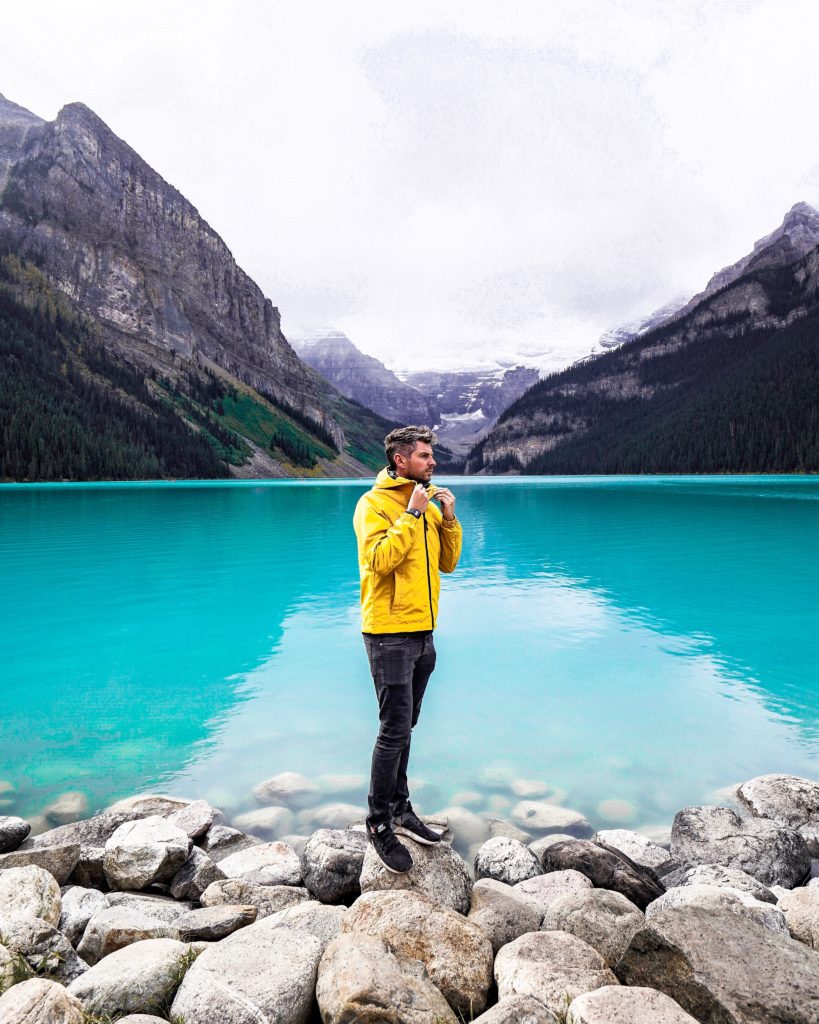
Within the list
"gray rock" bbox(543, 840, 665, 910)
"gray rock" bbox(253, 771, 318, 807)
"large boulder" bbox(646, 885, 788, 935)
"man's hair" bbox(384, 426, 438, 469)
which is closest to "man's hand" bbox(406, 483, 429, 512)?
"man's hair" bbox(384, 426, 438, 469)

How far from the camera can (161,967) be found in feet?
12.2

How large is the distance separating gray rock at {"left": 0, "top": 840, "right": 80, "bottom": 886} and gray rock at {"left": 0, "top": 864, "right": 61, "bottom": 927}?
2.33ft

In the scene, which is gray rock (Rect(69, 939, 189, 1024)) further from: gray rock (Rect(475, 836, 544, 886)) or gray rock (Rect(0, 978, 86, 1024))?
gray rock (Rect(475, 836, 544, 886))

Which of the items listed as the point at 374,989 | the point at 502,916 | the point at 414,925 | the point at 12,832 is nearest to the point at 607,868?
the point at 502,916

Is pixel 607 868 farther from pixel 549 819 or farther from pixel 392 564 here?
pixel 392 564

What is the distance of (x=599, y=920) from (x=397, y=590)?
9.63ft

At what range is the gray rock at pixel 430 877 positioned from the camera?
5.01 meters

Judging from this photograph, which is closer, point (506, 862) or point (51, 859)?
point (51, 859)

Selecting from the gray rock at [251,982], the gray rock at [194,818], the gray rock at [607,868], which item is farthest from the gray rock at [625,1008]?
the gray rock at [194,818]

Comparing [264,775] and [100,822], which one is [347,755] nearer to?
[264,775]

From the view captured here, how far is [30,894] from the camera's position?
461 centimetres

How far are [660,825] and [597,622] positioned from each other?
10761mm

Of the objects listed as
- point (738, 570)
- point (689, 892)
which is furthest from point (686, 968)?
point (738, 570)

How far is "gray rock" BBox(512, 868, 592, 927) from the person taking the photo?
206 inches
